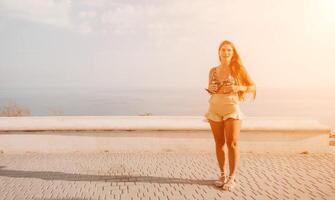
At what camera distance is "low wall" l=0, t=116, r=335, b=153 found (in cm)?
824

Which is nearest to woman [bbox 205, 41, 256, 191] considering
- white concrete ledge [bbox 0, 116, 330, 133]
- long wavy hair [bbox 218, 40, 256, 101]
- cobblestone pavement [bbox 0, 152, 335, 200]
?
long wavy hair [bbox 218, 40, 256, 101]

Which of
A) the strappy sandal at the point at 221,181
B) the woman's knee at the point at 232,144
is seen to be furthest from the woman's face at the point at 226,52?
the strappy sandal at the point at 221,181

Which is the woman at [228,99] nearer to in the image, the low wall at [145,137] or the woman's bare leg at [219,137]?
the woman's bare leg at [219,137]

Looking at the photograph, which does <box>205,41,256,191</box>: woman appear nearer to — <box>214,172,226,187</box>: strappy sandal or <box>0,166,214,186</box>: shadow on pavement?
<box>214,172,226,187</box>: strappy sandal

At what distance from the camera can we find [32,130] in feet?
27.1

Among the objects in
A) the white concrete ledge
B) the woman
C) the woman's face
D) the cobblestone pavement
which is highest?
the woman's face

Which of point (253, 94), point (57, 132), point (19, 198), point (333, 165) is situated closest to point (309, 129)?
point (333, 165)

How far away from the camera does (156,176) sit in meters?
Result: 6.68

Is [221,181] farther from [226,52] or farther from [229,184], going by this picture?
[226,52]

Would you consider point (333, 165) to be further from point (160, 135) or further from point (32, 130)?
point (32, 130)

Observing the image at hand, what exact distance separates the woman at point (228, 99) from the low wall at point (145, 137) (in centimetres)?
215

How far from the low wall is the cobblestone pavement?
15 centimetres

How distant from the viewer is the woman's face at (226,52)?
5.96 meters

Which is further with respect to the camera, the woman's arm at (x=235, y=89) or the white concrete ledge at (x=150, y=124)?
the white concrete ledge at (x=150, y=124)
